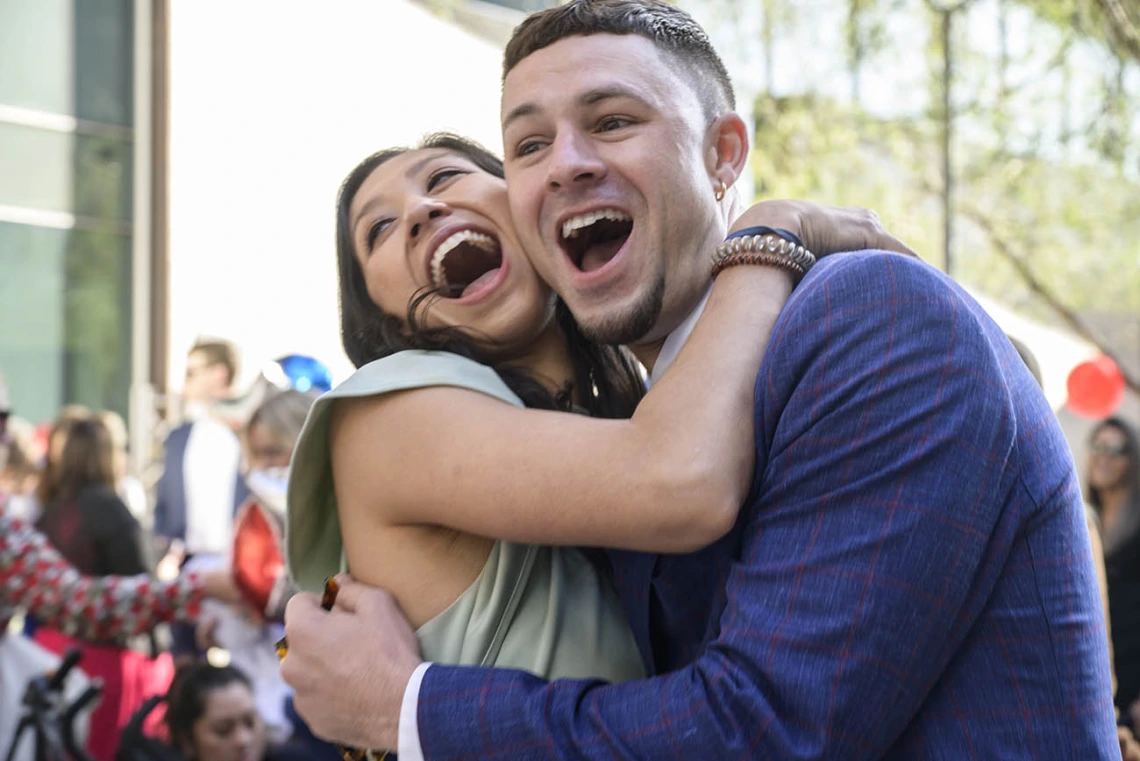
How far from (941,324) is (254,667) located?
4270 millimetres

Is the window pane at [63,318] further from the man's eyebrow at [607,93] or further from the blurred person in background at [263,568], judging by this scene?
the man's eyebrow at [607,93]

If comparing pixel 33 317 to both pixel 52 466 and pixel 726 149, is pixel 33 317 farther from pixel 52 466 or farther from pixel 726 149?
pixel 726 149

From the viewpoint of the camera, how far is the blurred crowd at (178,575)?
4457mm

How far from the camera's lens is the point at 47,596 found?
173 inches

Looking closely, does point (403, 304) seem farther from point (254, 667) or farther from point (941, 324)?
point (254, 667)

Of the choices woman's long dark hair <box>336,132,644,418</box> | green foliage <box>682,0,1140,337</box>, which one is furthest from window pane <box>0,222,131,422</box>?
woman's long dark hair <box>336,132,644,418</box>

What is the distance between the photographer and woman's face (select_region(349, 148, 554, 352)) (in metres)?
2.49

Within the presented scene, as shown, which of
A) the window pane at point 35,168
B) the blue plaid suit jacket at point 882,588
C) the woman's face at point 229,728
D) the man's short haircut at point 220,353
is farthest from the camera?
the window pane at point 35,168


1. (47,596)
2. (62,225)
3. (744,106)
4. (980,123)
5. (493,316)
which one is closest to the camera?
(493,316)

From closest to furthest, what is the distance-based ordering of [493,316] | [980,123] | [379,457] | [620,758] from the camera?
1. [620,758]
2. [379,457]
3. [493,316]
4. [980,123]

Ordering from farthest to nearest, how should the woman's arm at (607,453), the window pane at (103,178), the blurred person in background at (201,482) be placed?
1. the window pane at (103,178)
2. the blurred person in background at (201,482)
3. the woman's arm at (607,453)

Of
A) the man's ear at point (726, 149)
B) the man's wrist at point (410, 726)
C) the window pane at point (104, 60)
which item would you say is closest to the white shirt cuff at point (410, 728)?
the man's wrist at point (410, 726)

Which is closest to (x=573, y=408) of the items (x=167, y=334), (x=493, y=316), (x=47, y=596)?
(x=493, y=316)

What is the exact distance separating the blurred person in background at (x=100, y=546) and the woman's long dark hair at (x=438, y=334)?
11.8 feet
